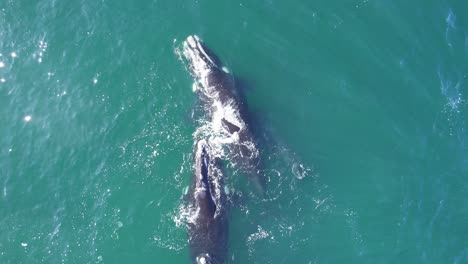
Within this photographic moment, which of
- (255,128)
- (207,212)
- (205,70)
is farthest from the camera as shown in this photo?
(205,70)

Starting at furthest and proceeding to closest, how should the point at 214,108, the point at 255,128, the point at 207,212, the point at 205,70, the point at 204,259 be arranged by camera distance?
the point at 205,70 → the point at 214,108 → the point at 255,128 → the point at 207,212 → the point at 204,259

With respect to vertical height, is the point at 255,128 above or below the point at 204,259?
above

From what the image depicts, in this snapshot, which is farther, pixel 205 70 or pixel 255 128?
pixel 205 70

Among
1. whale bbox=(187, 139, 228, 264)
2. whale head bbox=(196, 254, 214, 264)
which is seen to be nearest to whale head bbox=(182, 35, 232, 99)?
whale bbox=(187, 139, 228, 264)

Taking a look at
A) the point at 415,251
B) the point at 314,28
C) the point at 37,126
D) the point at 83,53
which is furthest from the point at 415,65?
the point at 37,126

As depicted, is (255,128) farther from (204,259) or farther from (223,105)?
(204,259)

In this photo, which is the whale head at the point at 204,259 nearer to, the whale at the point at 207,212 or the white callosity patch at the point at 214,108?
the whale at the point at 207,212

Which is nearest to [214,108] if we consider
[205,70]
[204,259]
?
[205,70]

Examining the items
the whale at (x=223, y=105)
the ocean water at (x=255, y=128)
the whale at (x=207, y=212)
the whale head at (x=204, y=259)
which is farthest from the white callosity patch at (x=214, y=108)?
the whale head at (x=204, y=259)
